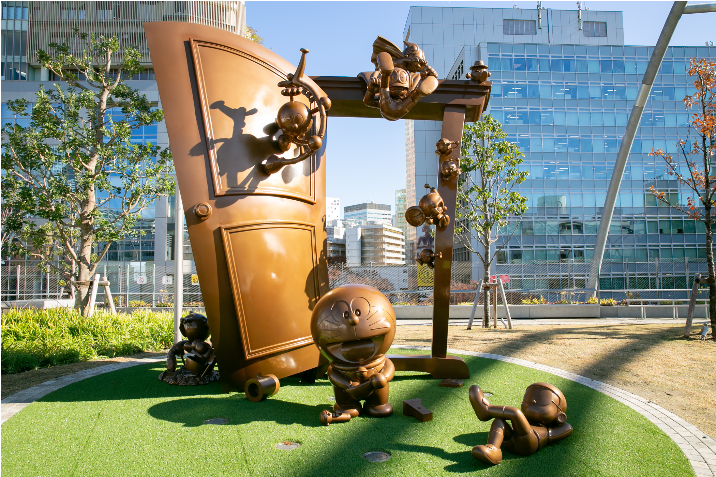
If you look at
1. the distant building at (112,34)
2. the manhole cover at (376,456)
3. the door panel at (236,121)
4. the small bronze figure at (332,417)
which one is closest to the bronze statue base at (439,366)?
the small bronze figure at (332,417)

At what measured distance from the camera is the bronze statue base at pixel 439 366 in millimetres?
5977

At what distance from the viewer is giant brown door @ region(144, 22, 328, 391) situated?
4.73 m

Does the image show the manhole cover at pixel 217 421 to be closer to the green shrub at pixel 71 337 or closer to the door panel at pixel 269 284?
the door panel at pixel 269 284

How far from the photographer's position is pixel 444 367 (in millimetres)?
5992

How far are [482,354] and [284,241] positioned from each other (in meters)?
4.66

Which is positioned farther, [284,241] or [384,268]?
[384,268]

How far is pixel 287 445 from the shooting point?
368cm

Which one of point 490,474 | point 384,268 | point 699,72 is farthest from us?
point 384,268

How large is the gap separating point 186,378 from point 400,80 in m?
4.50

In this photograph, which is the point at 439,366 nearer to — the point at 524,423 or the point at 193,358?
the point at 524,423

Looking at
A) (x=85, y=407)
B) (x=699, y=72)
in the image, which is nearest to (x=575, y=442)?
(x=85, y=407)

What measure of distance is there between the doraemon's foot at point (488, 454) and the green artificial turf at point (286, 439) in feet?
0.22

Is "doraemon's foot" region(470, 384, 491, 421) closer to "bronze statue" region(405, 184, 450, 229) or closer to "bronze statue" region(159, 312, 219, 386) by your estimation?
"bronze statue" region(405, 184, 450, 229)

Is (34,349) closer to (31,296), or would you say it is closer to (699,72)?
(699,72)
